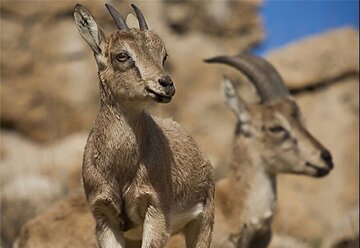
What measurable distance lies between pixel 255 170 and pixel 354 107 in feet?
27.6

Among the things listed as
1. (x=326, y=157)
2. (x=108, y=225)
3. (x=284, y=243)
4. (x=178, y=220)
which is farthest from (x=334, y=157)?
(x=108, y=225)

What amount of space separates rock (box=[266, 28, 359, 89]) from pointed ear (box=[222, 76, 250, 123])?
277 inches

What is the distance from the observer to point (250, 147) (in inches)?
444

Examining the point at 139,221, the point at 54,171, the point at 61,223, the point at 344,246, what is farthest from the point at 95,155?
the point at 54,171

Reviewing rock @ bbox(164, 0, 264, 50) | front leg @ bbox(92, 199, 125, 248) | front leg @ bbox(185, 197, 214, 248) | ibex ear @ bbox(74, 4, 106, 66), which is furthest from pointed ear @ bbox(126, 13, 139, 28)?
rock @ bbox(164, 0, 264, 50)

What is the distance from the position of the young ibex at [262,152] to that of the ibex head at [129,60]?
11.7 ft

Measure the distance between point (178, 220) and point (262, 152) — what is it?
4.02m

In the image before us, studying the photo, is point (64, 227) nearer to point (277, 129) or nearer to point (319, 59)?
point (277, 129)

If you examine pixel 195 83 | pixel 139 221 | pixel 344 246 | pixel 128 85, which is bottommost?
pixel 195 83

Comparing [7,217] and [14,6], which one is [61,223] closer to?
[7,217]

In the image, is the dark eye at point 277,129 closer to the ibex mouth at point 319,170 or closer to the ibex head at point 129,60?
the ibex mouth at point 319,170

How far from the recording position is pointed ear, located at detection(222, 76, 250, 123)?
11.6 m

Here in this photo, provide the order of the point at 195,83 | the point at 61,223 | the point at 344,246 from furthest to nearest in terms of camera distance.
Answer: the point at 195,83 → the point at 344,246 → the point at 61,223

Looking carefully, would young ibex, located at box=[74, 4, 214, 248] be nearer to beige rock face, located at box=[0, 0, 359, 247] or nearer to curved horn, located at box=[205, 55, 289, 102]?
curved horn, located at box=[205, 55, 289, 102]
